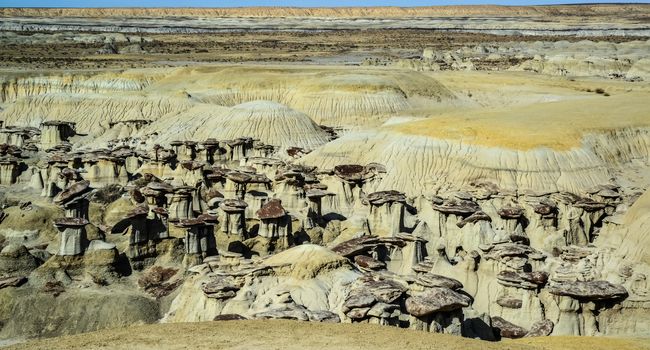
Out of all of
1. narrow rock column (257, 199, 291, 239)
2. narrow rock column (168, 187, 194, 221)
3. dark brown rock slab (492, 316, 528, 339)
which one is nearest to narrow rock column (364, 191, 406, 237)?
narrow rock column (257, 199, 291, 239)

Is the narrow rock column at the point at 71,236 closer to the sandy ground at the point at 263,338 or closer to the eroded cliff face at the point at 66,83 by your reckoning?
the sandy ground at the point at 263,338

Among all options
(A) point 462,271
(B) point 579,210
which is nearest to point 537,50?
(B) point 579,210

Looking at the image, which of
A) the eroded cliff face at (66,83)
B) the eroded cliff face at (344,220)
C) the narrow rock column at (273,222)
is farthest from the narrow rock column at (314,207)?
the eroded cliff face at (66,83)

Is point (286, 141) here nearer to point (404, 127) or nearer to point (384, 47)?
point (404, 127)

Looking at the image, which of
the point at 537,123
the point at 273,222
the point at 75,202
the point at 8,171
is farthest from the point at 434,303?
the point at 8,171

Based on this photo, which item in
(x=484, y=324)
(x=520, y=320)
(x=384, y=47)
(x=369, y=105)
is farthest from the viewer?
(x=384, y=47)

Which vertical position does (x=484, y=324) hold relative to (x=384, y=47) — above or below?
below

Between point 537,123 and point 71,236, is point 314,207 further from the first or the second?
point 537,123
